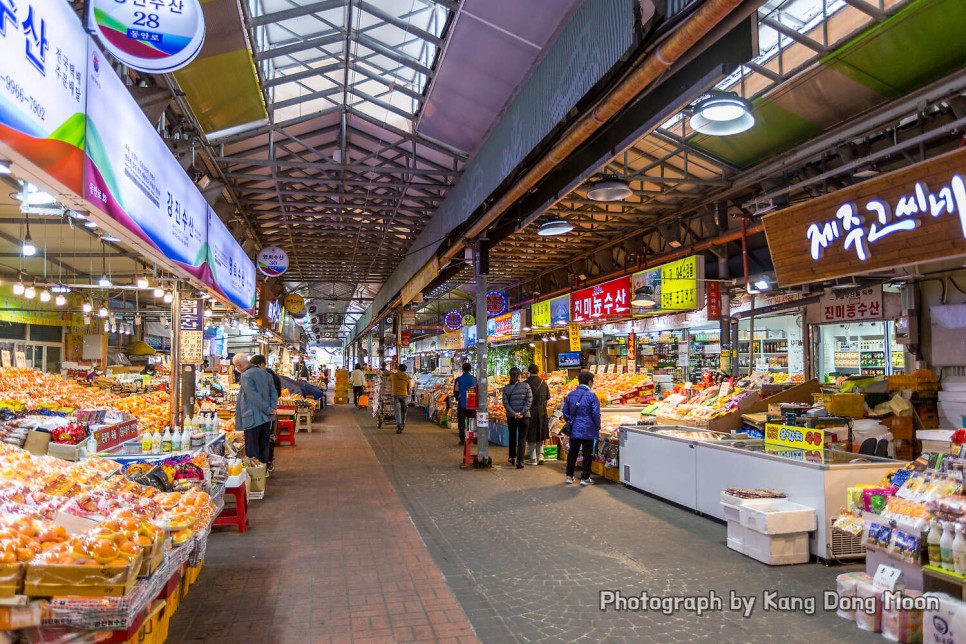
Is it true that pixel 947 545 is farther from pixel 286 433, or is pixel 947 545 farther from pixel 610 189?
pixel 286 433

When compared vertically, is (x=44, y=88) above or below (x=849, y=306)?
above

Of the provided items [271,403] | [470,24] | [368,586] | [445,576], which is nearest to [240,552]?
[368,586]

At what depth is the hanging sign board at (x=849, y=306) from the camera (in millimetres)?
10398

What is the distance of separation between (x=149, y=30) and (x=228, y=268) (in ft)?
22.4

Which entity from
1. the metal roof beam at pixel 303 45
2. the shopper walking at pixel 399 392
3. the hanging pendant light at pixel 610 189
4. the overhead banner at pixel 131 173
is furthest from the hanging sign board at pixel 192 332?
the hanging pendant light at pixel 610 189

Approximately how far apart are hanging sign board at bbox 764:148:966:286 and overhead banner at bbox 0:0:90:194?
643 cm

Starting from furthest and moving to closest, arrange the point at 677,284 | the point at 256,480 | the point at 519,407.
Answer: the point at 677,284
the point at 519,407
the point at 256,480

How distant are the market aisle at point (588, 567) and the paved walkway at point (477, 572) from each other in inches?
0.6

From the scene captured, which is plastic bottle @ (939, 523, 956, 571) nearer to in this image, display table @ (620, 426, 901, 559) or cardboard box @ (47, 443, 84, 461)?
display table @ (620, 426, 901, 559)

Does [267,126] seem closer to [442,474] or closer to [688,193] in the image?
[442,474]

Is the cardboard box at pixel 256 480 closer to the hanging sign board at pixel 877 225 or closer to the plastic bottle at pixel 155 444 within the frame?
the plastic bottle at pixel 155 444

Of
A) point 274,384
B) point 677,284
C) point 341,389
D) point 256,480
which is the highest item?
point 677,284

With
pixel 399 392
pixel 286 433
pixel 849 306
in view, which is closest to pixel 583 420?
pixel 849 306

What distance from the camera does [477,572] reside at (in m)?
5.43
